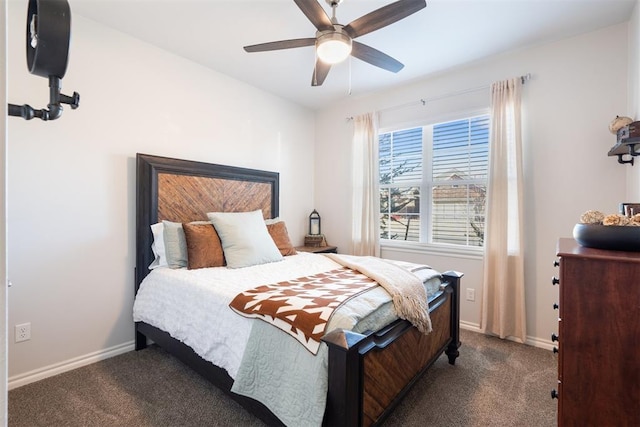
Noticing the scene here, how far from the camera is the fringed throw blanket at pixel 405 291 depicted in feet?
5.37

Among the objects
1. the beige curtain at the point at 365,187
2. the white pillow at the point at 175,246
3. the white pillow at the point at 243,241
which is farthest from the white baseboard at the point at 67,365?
the beige curtain at the point at 365,187

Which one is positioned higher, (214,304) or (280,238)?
(280,238)

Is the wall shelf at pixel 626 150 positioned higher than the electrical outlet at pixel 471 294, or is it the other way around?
the wall shelf at pixel 626 150

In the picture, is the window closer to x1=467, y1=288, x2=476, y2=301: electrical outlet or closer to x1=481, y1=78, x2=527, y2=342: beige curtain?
x1=481, y1=78, x2=527, y2=342: beige curtain

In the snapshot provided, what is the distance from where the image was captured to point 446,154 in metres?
3.15

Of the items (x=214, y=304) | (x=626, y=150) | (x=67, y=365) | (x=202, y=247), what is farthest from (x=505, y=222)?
(x=67, y=365)

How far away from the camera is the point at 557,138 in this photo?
251cm

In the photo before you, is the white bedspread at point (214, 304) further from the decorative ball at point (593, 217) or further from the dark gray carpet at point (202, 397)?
the decorative ball at point (593, 217)

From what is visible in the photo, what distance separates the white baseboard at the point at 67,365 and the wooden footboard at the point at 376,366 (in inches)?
82.8

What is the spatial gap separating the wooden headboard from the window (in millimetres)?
1437

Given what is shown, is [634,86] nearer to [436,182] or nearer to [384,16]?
[436,182]

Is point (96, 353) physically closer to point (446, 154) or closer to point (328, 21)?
point (328, 21)

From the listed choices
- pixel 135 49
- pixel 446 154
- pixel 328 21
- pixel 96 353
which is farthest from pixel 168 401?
pixel 446 154

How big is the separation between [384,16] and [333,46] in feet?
1.09
